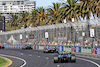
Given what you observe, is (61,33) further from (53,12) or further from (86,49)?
(53,12)

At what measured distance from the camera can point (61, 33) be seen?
184 feet

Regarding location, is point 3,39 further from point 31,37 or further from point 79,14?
point 79,14

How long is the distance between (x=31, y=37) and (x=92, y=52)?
3318 centimetres

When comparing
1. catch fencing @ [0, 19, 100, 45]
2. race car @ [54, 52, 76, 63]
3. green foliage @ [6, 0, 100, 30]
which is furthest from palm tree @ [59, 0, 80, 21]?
race car @ [54, 52, 76, 63]

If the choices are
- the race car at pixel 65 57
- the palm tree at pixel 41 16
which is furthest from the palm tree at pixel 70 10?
the race car at pixel 65 57

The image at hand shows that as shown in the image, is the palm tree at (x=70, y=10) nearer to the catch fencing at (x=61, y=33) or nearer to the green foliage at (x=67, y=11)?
the green foliage at (x=67, y=11)

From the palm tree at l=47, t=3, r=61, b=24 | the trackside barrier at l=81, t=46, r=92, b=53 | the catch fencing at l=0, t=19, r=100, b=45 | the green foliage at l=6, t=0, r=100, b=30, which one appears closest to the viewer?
the trackside barrier at l=81, t=46, r=92, b=53

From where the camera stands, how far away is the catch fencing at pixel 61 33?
44.7 metres

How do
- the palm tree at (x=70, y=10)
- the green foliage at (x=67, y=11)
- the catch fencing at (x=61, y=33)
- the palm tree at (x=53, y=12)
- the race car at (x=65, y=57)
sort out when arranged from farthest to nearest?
the palm tree at (x=53, y=12)
the palm tree at (x=70, y=10)
the green foliage at (x=67, y=11)
the catch fencing at (x=61, y=33)
the race car at (x=65, y=57)

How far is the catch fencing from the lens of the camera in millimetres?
44737

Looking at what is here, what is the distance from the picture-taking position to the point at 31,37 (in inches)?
2749

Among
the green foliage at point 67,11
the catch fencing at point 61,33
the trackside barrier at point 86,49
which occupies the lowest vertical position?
the trackside barrier at point 86,49

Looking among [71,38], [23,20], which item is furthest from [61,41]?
[23,20]

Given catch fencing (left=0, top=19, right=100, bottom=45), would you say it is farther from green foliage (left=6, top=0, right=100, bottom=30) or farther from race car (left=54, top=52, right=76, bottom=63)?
race car (left=54, top=52, right=76, bottom=63)
